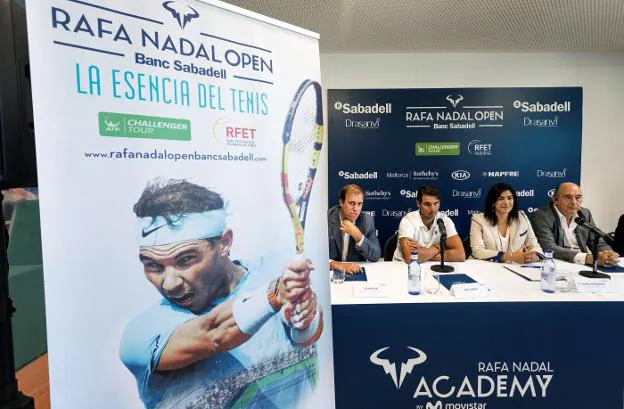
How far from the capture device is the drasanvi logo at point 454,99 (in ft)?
13.6

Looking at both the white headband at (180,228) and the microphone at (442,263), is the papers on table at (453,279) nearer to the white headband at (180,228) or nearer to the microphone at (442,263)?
the microphone at (442,263)

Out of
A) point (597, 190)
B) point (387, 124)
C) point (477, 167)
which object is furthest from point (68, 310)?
point (597, 190)

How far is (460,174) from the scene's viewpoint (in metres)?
4.20

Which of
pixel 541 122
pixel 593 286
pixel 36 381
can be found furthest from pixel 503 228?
pixel 36 381

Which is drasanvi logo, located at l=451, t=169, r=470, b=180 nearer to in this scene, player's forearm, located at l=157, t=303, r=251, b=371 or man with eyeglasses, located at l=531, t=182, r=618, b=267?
man with eyeglasses, located at l=531, t=182, r=618, b=267

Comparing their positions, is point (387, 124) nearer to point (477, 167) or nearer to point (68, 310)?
point (477, 167)

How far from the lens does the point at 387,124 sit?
417cm

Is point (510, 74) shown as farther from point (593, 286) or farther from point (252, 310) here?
point (252, 310)

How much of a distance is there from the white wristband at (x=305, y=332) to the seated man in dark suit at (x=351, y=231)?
1.24 meters

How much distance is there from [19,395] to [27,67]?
75cm

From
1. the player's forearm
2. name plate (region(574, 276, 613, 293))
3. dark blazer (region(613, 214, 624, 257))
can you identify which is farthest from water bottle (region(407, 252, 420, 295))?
dark blazer (region(613, 214, 624, 257))

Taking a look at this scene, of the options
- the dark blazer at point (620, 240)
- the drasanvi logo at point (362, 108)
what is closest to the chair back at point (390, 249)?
the drasanvi logo at point (362, 108)

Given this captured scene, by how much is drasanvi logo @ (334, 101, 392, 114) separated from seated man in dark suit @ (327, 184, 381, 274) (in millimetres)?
1771

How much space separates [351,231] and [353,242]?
180mm
